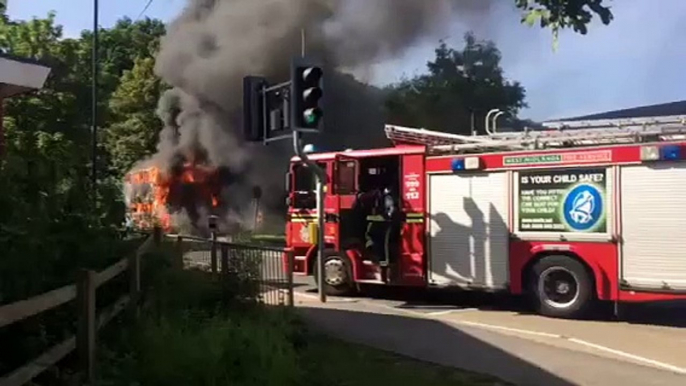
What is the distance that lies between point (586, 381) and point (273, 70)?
2998 centimetres

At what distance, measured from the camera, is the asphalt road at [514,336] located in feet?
26.3

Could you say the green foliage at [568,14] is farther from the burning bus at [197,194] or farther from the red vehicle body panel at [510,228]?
the burning bus at [197,194]

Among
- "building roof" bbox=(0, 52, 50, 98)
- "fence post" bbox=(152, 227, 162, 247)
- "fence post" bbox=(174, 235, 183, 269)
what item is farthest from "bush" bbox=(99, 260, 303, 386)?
"building roof" bbox=(0, 52, 50, 98)

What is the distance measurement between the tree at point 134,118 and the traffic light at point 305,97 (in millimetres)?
27818

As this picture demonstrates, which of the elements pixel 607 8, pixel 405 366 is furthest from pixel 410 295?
pixel 607 8

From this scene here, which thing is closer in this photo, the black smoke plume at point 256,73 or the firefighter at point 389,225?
the firefighter at point 389,225

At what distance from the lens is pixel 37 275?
208 inches

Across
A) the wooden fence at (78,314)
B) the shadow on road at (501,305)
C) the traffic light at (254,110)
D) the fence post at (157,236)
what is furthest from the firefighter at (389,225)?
the wooden fence at (78,314)

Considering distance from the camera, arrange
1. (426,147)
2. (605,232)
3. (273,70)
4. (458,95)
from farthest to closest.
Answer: (458,95)
(273,70)
(426,147)
(605,232)

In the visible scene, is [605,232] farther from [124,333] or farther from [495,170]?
→ [124,333]

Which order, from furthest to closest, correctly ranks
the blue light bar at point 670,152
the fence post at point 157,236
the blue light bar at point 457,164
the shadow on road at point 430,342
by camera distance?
the blue light bar at point 457,164
the blue light bar at point 670,152
the fence post at point 157,236
the shadow on road at point 430,342

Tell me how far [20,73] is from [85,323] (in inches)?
197

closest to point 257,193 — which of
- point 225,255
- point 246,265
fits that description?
point 225,255

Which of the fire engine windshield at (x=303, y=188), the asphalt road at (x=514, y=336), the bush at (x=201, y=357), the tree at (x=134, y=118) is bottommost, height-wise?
the asphalt road at (x=514, y=336)
